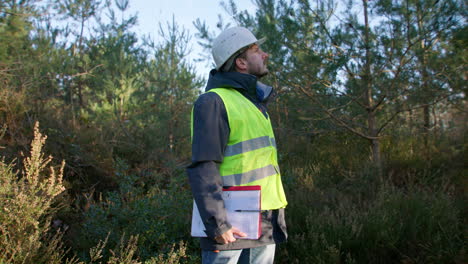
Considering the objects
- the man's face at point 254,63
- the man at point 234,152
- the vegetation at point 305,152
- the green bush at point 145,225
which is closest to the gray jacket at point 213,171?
the man at point 234,152

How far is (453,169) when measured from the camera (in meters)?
5.59

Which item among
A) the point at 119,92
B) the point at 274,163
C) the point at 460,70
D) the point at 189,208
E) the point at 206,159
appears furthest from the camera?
the point at 119,92

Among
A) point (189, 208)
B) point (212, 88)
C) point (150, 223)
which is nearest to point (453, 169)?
point (189, 208)

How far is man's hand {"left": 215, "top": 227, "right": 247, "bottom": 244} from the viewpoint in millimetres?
1864

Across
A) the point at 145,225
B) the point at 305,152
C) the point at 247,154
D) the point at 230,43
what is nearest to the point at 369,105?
the point at 305,152

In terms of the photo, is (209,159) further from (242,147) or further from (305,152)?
(305,152)

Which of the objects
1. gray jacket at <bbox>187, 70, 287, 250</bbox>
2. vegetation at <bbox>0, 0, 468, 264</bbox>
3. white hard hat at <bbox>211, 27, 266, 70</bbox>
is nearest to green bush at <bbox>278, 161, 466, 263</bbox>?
vegetation at <bbox>0, 0, 468, 264</bbox>

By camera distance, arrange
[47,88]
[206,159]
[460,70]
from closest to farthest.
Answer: [206,159], [460,70], [47,88]

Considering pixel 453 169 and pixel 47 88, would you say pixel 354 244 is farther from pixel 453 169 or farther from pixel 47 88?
pixel 47 88

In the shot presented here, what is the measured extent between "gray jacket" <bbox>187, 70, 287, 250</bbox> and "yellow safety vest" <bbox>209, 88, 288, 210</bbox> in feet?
0.18

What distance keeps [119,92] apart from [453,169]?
658cm

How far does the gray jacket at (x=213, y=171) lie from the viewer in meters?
1.86

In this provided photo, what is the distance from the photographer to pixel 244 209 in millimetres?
1943

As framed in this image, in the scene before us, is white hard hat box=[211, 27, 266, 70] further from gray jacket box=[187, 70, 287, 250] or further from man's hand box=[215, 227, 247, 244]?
man's hand box=[215, 227, 247, 244]
